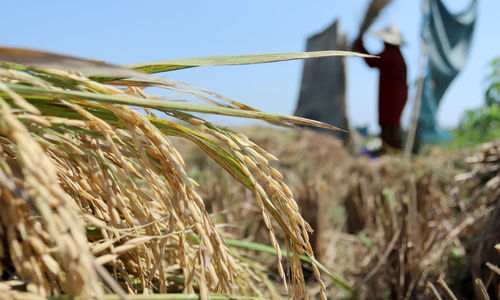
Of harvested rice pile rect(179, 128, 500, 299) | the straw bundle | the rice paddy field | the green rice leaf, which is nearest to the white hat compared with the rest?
the straw bundle

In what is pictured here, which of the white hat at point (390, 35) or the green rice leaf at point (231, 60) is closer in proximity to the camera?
the green rice leaf at point (231, 60)

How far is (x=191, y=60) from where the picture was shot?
29.3 inches

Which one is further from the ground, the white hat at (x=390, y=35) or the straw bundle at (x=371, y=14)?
the straw bundle at (x=371, y=14)

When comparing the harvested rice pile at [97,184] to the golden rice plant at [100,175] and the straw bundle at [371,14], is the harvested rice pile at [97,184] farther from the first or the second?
the straw bundle at [371,14]

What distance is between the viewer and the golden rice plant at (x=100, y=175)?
0.46 metres

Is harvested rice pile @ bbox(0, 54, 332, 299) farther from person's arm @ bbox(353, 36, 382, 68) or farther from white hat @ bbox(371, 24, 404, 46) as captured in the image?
white hat @ bbox(371, 24, 404, 46)

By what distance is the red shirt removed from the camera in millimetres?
7324

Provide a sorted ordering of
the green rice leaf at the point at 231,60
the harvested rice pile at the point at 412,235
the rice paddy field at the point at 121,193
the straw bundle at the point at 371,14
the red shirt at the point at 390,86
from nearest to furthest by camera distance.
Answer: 1. the rice paddy field at the point at 121,193
2. the green rice leaf at the point at 231,60
3. the harvested rice pile at the point at 412,235
4. the red shirt at the point at 390,86
5. the straw bundle at the point at 371,14

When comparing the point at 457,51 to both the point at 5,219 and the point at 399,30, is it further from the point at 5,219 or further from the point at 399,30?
the point at 5,219

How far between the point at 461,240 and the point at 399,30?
21.8 feet

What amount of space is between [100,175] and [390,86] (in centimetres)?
A: 733

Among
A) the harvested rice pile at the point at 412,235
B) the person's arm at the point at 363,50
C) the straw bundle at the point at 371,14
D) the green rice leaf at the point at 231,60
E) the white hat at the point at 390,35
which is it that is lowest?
the harvested rice pile at the point at 412,235

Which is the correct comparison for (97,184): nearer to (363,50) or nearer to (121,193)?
(121,193)

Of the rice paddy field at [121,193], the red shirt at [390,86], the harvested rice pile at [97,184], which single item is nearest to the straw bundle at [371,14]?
the red shirt at [390,86]
